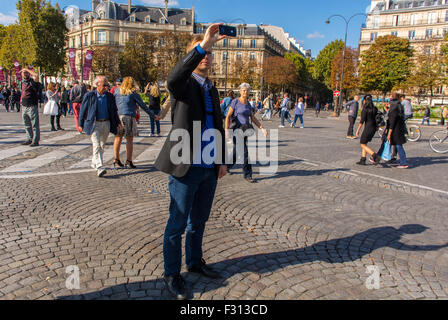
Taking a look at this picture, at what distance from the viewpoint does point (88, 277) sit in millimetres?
3205

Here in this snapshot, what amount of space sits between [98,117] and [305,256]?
203 inches

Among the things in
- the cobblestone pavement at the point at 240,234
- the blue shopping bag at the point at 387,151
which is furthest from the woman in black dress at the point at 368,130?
the cobblestone pavement at the point at 240,234

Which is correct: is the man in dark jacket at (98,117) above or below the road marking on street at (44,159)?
above

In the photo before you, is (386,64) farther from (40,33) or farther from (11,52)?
(11,52)

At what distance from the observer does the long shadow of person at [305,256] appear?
3117 millimetres

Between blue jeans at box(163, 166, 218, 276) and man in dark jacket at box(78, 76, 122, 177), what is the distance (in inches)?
175

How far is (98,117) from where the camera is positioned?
719cm

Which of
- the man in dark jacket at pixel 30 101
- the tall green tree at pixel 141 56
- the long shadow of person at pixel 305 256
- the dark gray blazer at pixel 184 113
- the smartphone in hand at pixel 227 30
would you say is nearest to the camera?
the smartphone in hand at pixel 227 30

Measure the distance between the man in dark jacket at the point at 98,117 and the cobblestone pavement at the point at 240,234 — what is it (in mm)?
542

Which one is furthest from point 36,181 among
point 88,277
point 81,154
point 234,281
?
point 234,281

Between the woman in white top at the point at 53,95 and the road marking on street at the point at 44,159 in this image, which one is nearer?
the road marking on street at the point at 44,159

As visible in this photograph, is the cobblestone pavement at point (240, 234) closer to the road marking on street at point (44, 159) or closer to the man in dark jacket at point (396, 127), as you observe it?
the road marking on street at point (44, 159)
